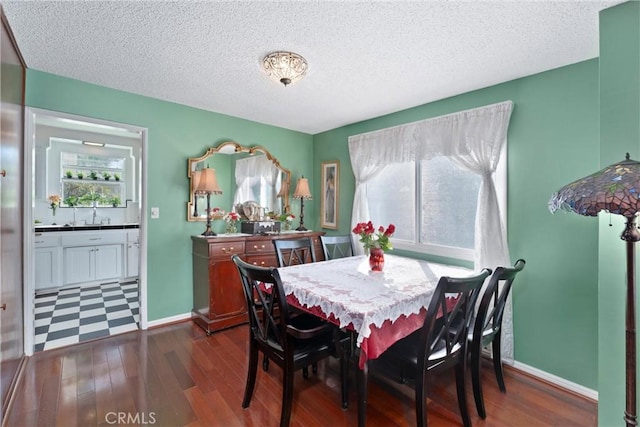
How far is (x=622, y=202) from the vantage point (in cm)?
109

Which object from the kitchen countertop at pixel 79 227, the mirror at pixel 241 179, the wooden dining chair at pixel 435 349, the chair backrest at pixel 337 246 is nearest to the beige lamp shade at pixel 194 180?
the mirror at pixel 241 179

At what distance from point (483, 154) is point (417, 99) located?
89cm

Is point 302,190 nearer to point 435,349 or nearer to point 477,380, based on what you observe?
point 435,349

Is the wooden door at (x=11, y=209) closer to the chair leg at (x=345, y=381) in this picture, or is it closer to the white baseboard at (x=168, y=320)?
the white baseboard at (x=168, y=320)

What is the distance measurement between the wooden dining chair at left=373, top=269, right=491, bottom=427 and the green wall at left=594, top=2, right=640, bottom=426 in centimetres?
72

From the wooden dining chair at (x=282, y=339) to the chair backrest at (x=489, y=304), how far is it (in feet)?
2.83

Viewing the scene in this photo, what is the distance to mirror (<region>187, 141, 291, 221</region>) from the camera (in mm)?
3350

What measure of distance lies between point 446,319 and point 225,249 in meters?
2.27

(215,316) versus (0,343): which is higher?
(0,343)

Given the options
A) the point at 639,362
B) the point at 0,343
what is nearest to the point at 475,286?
the point at 639,362

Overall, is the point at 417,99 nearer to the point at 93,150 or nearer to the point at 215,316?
the point at 215,316

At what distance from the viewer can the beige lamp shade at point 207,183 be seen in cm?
319

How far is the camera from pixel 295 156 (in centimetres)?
427

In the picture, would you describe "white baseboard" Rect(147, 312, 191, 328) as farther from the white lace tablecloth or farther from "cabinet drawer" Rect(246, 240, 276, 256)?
the white lace tablecloth
